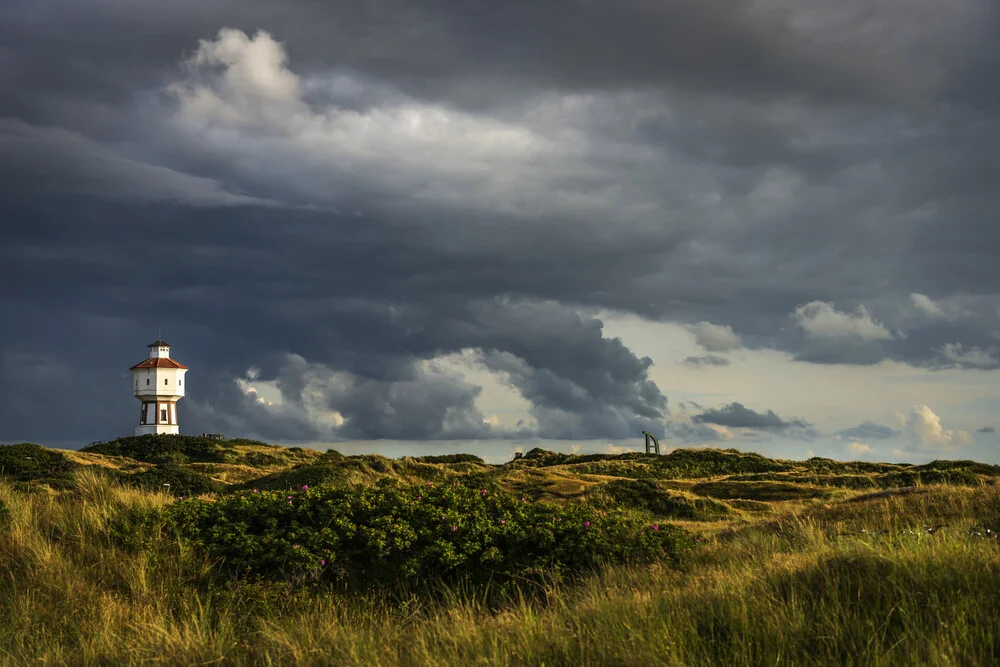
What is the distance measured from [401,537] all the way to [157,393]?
68.1 metres

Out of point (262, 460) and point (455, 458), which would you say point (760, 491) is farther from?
point (262, 460)

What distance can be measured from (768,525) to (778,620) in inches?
391

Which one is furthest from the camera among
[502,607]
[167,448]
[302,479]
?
[167,448]

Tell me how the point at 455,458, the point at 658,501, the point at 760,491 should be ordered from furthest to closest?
1. the point at 455,458
2. the point at 760,491
3. the point at 658,501

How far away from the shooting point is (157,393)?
7112 cm

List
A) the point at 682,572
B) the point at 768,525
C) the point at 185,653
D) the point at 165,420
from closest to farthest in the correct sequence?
1. the point at 185,653
2. the point at 682,572
3. the point at 768,525
4. the point at 165,420

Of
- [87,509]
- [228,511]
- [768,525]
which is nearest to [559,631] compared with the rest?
[228,511]

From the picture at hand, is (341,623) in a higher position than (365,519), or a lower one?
lower

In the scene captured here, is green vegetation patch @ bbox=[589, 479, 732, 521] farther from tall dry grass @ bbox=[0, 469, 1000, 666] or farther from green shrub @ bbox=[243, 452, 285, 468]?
green shrub @ bbox=[243, 452, 285, 468]

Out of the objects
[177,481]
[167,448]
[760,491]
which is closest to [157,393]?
[167,448]

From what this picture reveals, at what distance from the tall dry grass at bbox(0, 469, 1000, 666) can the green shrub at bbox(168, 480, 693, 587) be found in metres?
0.51

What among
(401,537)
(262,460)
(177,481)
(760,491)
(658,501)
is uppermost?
(401,537)

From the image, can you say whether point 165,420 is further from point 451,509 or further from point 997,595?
point 997,595

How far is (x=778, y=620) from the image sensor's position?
6.19 meters
